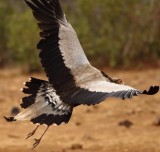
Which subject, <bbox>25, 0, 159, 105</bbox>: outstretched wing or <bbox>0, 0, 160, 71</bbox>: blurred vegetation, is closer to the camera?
<bbox>25, 0, 159, 105</bbox>: outstretched wing

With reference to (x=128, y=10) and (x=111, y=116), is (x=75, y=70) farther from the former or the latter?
(x=128, y=10)

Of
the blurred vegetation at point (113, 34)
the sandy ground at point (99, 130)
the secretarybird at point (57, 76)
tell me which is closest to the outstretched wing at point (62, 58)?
the secretarybird at point (57, 76)

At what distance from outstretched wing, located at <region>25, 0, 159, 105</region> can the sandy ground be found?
1.82m

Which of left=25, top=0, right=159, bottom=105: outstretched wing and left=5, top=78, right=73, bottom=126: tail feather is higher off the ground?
left=25, top=0, right=159, bottom=105: outstretched wing

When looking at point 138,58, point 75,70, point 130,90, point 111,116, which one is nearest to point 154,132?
point 111,116

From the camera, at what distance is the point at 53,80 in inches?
243

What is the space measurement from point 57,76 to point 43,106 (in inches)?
13.9

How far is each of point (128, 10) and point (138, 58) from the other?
1433 millimetres

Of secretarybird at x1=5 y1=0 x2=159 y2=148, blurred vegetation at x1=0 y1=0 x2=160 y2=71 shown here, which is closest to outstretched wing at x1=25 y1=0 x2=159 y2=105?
secretarybird at x1=5 y1=0 x2=159 y2=148

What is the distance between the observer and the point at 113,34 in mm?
17938

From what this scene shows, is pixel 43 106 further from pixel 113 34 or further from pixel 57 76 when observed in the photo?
pixel 113 34

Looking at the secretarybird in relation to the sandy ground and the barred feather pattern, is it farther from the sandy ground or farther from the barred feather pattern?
the sandy ground

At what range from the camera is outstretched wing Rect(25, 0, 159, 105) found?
5.89 m

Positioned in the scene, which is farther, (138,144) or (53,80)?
(138,144)
